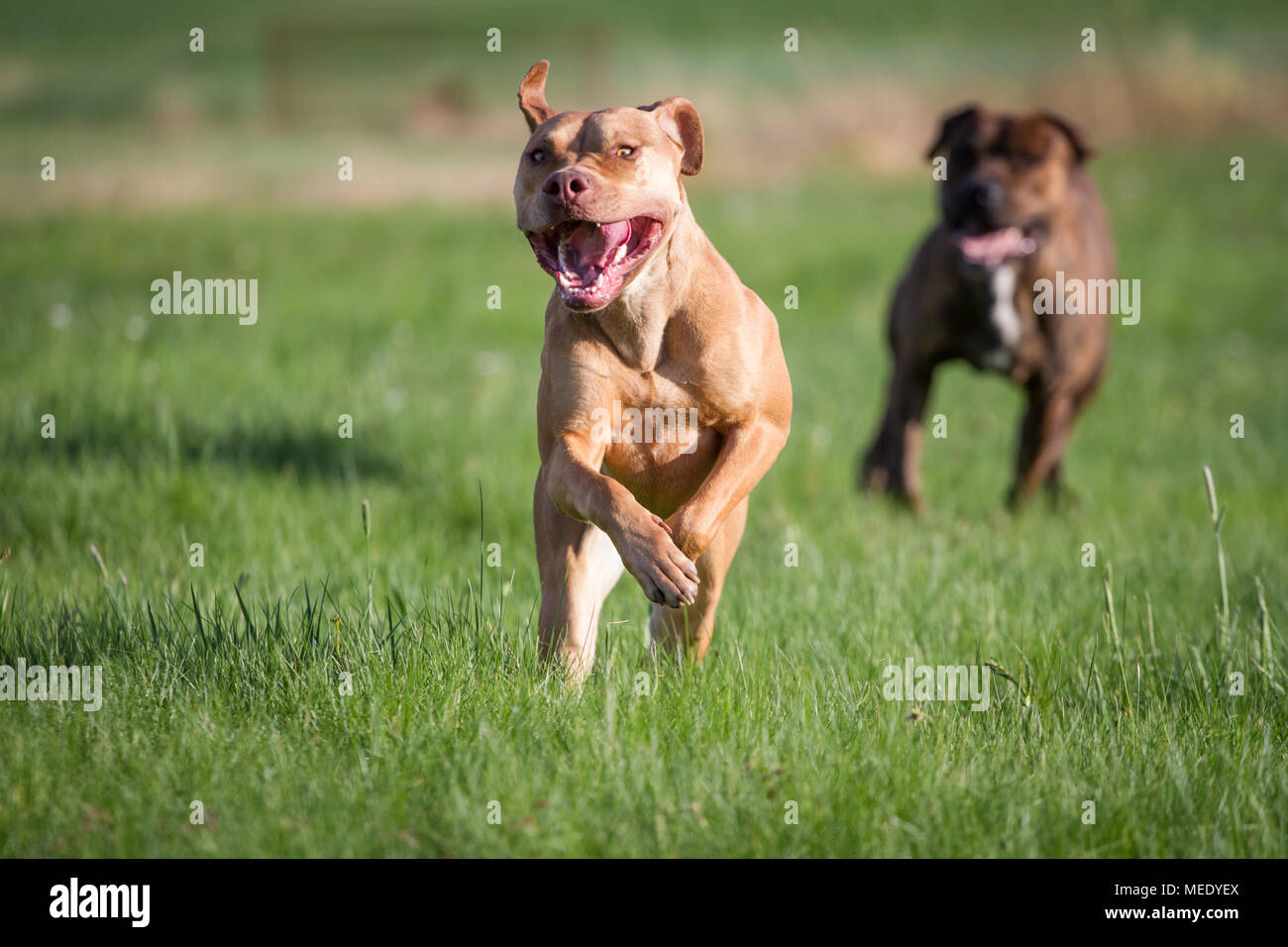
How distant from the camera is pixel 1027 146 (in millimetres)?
6754

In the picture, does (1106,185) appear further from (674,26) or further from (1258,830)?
(674,26)

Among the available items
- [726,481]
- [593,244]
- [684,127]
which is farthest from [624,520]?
[684,127]

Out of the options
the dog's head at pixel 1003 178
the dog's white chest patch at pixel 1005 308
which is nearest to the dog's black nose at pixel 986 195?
the dog's head at pixel 1003 178

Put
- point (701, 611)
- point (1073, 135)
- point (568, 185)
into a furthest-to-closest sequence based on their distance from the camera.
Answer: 1. point (1073, 135)
2. point (701, 611)
3. point (568, 185)

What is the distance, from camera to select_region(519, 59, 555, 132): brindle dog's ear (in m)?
3.57

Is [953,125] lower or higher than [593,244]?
higher

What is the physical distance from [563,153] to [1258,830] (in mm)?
2389

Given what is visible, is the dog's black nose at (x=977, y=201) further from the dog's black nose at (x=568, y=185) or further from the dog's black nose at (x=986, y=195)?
the dog's black nose at (x=568, y=185)

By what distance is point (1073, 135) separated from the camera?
692 cm

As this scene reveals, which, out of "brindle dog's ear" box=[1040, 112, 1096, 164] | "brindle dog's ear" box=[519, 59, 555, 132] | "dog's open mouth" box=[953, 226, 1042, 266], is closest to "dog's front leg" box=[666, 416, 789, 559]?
"brindle dog's ear" box=[519, 59, 555, 132]

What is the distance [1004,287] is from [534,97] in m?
3.77

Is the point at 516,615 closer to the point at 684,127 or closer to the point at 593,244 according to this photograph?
the point at 593,244

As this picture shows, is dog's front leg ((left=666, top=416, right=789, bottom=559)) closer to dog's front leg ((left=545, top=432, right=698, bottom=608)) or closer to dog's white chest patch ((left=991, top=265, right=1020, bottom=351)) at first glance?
dog's front leg ((left=545, top=432, right=698, bottom=608))
